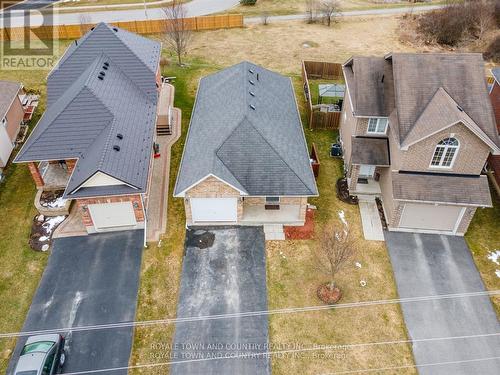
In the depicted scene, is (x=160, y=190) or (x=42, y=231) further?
(x=160, y=190)

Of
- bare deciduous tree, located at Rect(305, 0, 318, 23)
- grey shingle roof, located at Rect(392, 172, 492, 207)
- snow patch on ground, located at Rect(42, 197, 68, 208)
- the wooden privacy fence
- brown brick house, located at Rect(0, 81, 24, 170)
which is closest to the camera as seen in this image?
grey shingle roof, located at Rect(392, 172, 492, 207)

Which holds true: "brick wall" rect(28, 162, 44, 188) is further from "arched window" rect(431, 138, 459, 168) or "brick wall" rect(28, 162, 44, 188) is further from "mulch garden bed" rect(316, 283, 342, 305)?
"arched window" rect(431, 138, 459, 168)

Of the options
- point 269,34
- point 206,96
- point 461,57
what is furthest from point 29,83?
point 461,57

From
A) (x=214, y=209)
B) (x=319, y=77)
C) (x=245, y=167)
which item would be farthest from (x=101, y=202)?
(x=319, y=77)

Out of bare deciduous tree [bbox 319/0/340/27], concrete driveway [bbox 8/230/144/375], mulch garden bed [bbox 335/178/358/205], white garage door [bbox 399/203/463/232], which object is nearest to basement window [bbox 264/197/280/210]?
mulch garden bed [bbox 335/178/358/205]

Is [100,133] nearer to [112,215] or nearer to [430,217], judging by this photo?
[112,215]

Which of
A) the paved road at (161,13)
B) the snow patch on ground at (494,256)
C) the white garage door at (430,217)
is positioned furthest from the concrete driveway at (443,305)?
the paved road at (161,13)

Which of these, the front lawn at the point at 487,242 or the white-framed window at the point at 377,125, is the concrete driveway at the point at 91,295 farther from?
the front lawn at the point at 487,242
